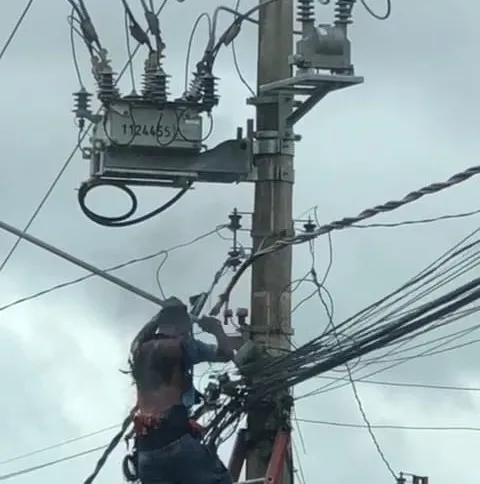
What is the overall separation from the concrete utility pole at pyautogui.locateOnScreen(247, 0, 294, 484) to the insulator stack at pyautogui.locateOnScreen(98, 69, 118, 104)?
1.07 meters

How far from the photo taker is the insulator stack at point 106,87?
1858cm

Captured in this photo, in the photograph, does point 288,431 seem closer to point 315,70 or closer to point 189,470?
point 189,470

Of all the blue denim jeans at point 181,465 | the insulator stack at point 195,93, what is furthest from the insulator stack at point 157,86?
the blue denim jeans at point 181,465

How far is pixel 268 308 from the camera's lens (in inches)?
710

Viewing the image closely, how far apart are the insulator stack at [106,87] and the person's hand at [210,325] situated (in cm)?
181

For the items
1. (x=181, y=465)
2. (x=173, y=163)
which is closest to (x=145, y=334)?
(x=181, y=465)

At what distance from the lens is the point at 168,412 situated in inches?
671

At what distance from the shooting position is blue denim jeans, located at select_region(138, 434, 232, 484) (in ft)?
55.8

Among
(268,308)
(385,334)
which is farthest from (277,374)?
(385,334)

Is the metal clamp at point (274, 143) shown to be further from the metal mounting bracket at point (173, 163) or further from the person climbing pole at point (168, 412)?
the person climbing pole at point (168, 412)

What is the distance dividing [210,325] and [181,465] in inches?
54.9

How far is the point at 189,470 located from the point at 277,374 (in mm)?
1077

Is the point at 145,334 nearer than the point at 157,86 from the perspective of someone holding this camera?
Yes

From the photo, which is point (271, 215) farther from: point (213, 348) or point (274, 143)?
point (213, 348)
